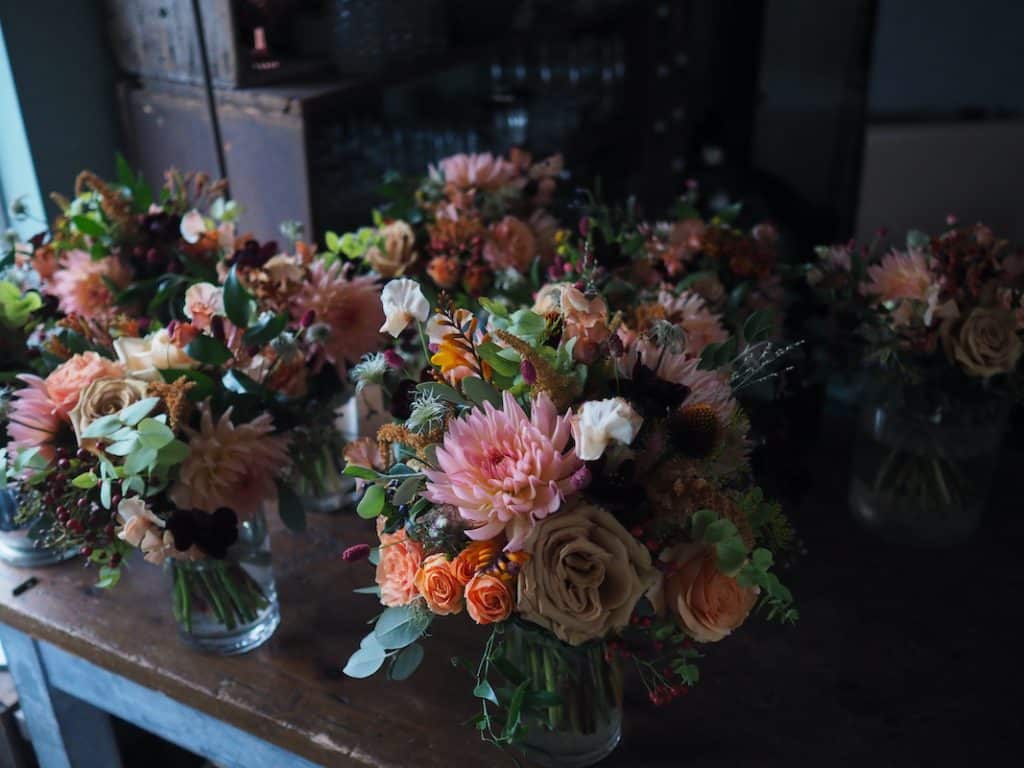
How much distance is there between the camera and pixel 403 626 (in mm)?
789

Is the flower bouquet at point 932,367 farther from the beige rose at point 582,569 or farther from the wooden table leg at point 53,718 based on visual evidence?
the wooden table leg at point 53,718

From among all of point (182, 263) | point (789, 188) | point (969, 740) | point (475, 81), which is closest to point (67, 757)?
point (182, 263)

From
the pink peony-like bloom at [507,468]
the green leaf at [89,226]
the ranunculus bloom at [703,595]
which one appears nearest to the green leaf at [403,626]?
the pink peony-like bloom at [507,468]

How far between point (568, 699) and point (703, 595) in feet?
0.67

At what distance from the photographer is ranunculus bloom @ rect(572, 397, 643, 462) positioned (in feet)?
2.15

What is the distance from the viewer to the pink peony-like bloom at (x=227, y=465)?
2.92 ft

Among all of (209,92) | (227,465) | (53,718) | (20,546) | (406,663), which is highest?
(209,92)

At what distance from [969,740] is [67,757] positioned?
1063mm

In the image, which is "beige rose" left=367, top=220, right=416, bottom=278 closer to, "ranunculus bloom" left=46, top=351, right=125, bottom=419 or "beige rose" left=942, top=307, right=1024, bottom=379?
"ranunculus bloom" left=46, top=351, right=125, bottom=419

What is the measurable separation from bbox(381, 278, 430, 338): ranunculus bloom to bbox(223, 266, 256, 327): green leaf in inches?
9.0

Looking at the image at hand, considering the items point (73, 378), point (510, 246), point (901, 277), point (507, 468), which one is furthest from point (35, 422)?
point (901, 277)

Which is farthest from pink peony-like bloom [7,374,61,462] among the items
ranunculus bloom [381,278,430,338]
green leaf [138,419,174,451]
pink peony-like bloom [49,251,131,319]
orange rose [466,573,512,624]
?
orange rose [466,573,512,624]

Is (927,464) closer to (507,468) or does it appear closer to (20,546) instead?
(507,468)

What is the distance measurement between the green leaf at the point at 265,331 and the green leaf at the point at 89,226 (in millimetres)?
324
